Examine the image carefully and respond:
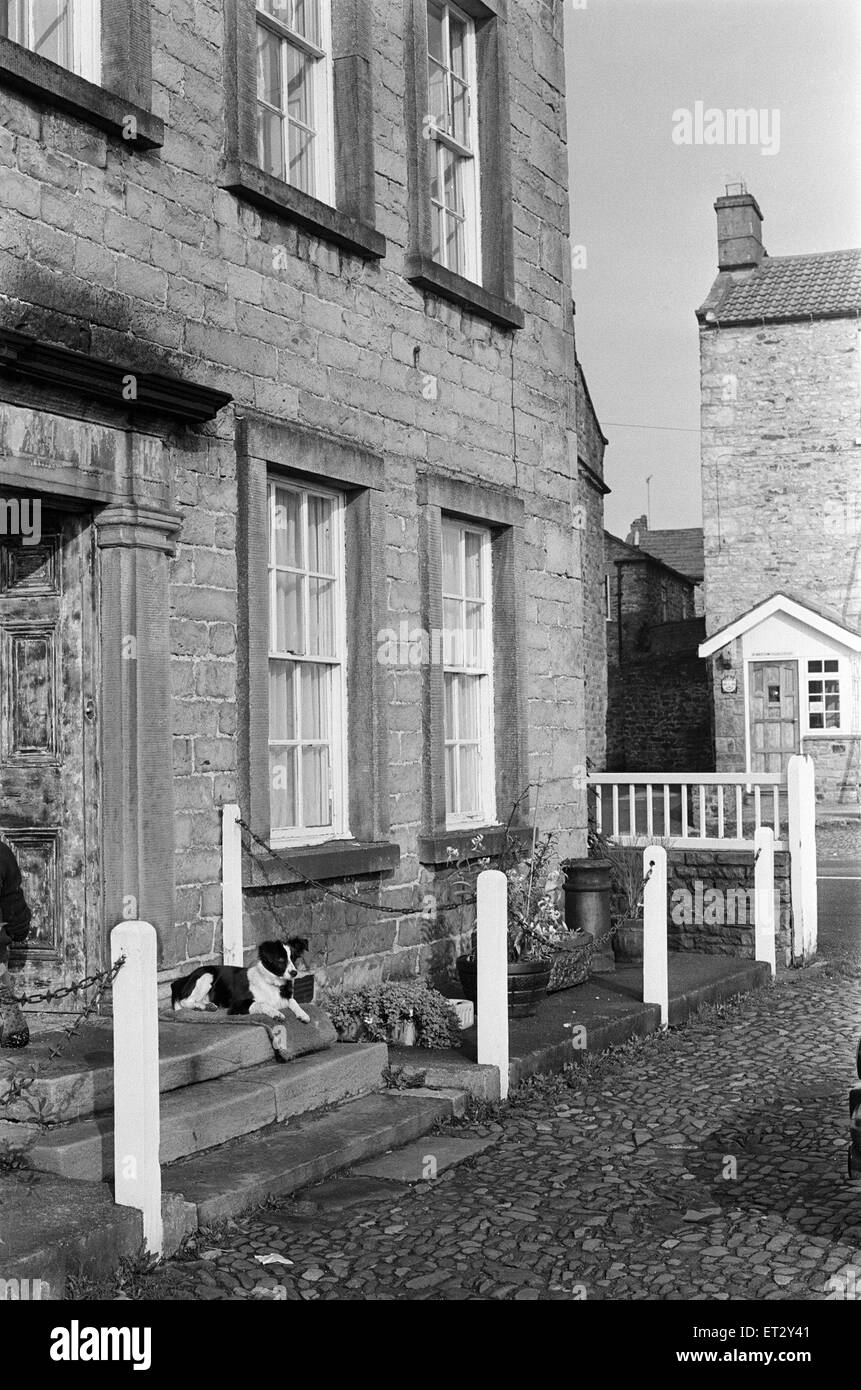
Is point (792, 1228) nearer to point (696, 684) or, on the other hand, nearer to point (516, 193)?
point (516, 193)

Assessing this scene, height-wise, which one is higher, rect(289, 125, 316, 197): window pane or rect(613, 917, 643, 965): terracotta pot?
rect(289, 125, 316, 197): window pane

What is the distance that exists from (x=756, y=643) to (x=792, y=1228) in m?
24.2

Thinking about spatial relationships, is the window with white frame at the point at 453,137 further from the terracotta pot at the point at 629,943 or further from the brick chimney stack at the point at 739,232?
the brick chimney stack at the point at 739,232

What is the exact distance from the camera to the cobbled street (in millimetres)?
4988

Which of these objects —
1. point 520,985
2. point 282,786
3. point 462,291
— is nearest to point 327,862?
point 282,786

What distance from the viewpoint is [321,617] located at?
8.90 m

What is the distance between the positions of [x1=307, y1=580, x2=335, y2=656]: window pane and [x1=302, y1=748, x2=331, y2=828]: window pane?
1.92 feet

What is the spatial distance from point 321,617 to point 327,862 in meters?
1.43

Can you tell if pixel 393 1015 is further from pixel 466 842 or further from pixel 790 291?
pixel 790 291

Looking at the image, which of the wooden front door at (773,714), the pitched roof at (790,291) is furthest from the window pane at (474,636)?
the pitched roof at (790,291)

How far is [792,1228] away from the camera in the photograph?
554cm

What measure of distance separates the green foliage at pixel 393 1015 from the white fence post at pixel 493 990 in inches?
22.2

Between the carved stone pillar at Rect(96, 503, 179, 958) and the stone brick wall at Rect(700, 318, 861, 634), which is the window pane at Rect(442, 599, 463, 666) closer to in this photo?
the carved stone pillar at Rect(96, 503, 179, 958)

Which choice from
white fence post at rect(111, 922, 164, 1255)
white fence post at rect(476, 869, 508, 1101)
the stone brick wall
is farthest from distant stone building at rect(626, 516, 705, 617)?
white fence post at rect(111, 922, 164, 1255)
